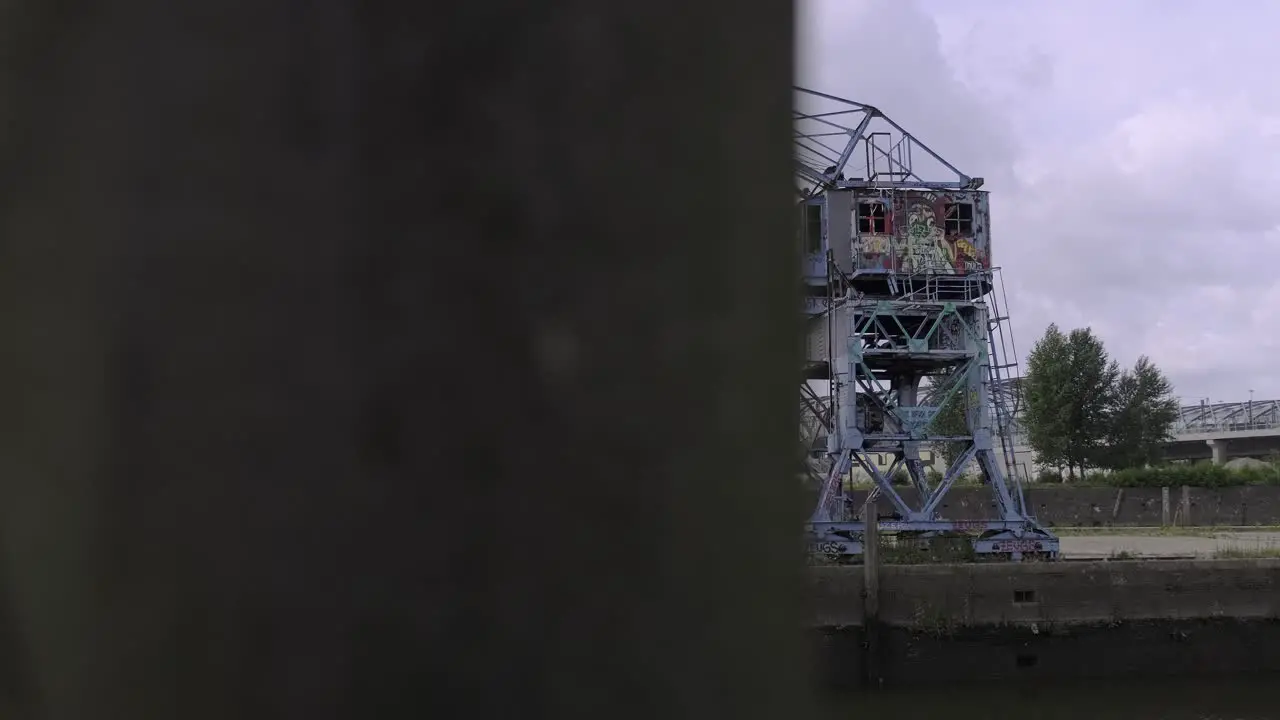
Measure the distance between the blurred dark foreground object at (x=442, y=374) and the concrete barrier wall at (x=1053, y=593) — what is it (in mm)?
14442

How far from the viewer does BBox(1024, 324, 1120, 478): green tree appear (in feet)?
153

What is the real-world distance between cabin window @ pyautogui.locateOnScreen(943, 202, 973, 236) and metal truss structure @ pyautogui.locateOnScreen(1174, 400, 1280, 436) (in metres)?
54.2

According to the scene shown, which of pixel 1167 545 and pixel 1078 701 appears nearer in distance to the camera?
pixel 1078 701

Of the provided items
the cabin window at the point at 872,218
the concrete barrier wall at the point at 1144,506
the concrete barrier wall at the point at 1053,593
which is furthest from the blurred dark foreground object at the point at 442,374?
the concrete barrier wall at the point at 1144,506

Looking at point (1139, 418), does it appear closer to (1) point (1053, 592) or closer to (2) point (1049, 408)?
(2) point (1049, 408)

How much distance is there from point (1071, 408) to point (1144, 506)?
14630 mm

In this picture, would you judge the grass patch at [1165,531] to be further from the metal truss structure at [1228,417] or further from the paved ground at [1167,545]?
the metal truss structure at [1228,417]

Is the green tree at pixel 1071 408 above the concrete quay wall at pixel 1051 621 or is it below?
above

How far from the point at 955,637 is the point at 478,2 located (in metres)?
15.7

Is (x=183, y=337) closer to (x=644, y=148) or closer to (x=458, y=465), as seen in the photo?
(x=458, y=465)

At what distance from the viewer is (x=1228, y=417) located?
72.2 metres

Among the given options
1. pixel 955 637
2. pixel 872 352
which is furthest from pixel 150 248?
pixel 872 352

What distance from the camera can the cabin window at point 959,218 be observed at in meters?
22.8

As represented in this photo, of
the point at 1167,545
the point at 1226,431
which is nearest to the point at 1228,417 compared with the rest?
the point at 1226,431
